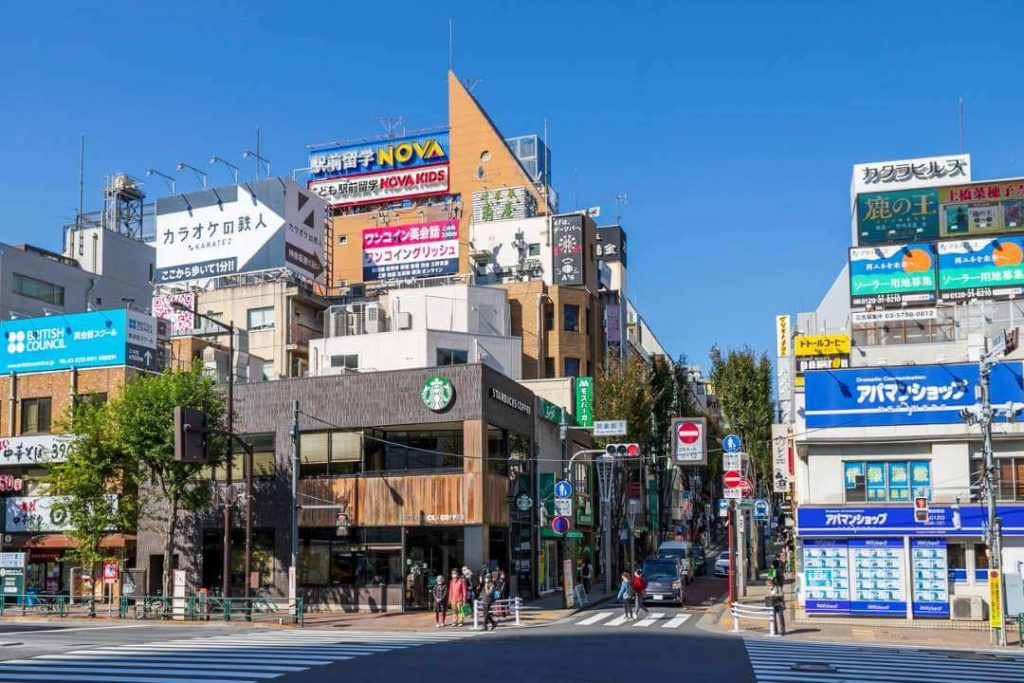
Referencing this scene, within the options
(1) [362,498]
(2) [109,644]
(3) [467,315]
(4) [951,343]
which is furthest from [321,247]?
(2) [109,644]

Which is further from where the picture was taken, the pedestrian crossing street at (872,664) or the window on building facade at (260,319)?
the window on building facade at (260,319)

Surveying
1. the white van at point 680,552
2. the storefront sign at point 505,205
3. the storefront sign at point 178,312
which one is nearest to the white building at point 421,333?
the storefront sign at point 178,312

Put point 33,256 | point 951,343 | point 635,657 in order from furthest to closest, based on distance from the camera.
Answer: point 33,256 → point 951,343 → point 635,657

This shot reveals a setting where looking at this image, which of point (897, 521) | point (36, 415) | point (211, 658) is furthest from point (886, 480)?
point (36, 415)

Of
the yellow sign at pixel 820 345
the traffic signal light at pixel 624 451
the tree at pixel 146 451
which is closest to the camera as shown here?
the tree at pixel 146 451

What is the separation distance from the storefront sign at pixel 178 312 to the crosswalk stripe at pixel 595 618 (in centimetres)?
3948

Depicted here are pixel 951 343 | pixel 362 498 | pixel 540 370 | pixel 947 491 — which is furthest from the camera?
pixel 540 370

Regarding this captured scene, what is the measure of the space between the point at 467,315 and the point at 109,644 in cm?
4323

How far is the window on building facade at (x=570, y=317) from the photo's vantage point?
77438mm

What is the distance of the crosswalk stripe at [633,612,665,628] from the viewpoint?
35844mm

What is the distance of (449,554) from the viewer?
43.8 m

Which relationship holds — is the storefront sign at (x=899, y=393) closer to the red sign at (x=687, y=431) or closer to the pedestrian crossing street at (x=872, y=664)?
the red sign at (x=687, y=431)

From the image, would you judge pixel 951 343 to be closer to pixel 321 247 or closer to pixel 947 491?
pixel 947 491

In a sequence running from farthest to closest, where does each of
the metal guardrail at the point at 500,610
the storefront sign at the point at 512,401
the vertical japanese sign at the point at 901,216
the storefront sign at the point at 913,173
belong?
the storefront sign at the point at 913,173
the vertical japanese sign at the point at 901,216
the storefront sign at the point at 512,401
the metal guardrail at the point at 500,610
